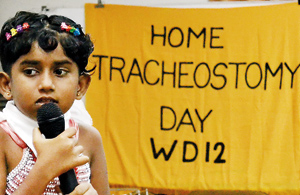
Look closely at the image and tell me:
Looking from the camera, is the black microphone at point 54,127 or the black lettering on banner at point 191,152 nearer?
the black microphone at point 54,127

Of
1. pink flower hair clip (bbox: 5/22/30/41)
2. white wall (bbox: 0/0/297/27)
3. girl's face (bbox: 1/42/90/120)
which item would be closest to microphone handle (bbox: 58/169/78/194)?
girl's face (bbox: 1/42/90/120)

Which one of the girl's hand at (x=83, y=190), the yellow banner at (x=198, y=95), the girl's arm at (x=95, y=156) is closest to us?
the girl's hand at (x=83, y=190)

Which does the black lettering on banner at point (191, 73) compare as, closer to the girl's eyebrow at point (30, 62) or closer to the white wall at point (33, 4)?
the white wall at point (33, 4)

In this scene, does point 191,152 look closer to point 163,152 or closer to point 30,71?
point 163,152

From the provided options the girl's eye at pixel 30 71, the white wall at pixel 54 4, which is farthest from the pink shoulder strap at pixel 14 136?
the white wall at pixel 54 4

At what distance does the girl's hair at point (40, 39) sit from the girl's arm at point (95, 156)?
0.12 metres

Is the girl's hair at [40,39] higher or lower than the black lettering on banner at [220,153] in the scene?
higher

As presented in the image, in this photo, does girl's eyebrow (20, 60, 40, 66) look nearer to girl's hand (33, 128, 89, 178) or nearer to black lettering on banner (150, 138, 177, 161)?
girl's hand (33, 128, 89, 178)

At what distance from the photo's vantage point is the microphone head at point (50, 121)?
1.86 ft

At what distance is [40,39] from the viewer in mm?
644

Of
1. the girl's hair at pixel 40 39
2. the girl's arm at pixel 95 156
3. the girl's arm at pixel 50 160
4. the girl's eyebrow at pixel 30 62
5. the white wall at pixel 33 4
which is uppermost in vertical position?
the white wall at pixel 33 4

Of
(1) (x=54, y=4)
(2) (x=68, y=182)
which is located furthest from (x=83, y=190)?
(1) (x=54, y=4)

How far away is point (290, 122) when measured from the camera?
2936 millimetres

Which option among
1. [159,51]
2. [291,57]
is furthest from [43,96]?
[291,57]
